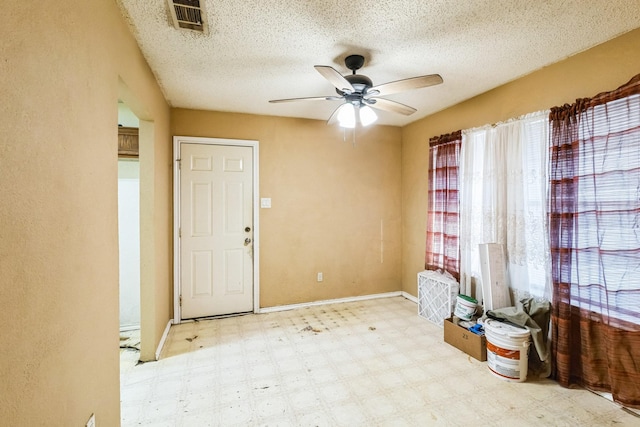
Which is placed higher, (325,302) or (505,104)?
(505,104)

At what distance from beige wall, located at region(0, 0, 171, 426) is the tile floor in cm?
67

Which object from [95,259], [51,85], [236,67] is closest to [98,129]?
[51,85]

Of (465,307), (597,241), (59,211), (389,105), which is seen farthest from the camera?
(465,307)

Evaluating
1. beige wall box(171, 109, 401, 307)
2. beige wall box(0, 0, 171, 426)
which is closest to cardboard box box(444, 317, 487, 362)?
beige wall box(171, 109, 401, 307)

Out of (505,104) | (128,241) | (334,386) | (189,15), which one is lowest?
(334,386)

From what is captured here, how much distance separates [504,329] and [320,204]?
244 cm

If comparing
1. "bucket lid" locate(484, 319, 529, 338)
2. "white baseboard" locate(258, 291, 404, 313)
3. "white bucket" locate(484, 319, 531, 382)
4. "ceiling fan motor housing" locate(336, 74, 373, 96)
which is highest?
"ceiling fan motor housing" locate(336, 74, 373, 96)

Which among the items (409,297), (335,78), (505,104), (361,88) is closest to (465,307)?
(409,297)

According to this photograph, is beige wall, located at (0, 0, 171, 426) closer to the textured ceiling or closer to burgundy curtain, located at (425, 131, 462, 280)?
the textured ceiling

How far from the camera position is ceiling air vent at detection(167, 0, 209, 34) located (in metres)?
1.70

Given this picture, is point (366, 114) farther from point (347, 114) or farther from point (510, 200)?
point (510, 200)

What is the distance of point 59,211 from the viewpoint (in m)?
1.10

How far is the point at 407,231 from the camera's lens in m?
4.37

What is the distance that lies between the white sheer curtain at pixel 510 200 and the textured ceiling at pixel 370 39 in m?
0.54
